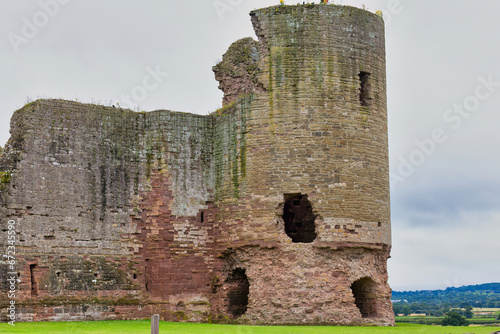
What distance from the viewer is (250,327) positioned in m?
19.2

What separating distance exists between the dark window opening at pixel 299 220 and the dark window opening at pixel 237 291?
71.4 inches

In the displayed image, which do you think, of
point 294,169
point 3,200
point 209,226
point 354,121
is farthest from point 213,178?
point 3,200

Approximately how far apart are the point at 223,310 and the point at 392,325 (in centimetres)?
460

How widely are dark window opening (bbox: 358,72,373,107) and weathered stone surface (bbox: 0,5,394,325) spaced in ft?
0.10

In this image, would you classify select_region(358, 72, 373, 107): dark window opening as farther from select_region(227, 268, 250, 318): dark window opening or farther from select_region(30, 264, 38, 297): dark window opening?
select_region(30, 264, 38, 297): dark window opening

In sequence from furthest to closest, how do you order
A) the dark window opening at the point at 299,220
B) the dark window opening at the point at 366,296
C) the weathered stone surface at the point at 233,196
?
the dark window opening at the point at 299,220 → the dark window opening at the point at 366,296 → the weathered stone surface at the point at 233,196

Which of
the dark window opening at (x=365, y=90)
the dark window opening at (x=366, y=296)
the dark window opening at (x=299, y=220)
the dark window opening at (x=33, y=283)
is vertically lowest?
the dark window opening at (x=366, y=296)

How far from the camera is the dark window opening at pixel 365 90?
71.8 ft

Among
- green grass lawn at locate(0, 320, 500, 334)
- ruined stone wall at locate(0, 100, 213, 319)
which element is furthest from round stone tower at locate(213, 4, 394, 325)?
green grass lawn at locate(0, 320, 500, 334)

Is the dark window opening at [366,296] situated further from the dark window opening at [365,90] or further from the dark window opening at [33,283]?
the dark window opening at [33,283]

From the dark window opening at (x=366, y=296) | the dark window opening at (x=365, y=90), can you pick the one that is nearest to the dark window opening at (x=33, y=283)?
the dark window opening at (x=366, y=296)

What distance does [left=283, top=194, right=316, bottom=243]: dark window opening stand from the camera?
72.9 ft

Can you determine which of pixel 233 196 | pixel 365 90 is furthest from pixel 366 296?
pixel 365 90

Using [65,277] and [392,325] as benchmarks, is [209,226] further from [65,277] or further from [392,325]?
[392,325]
